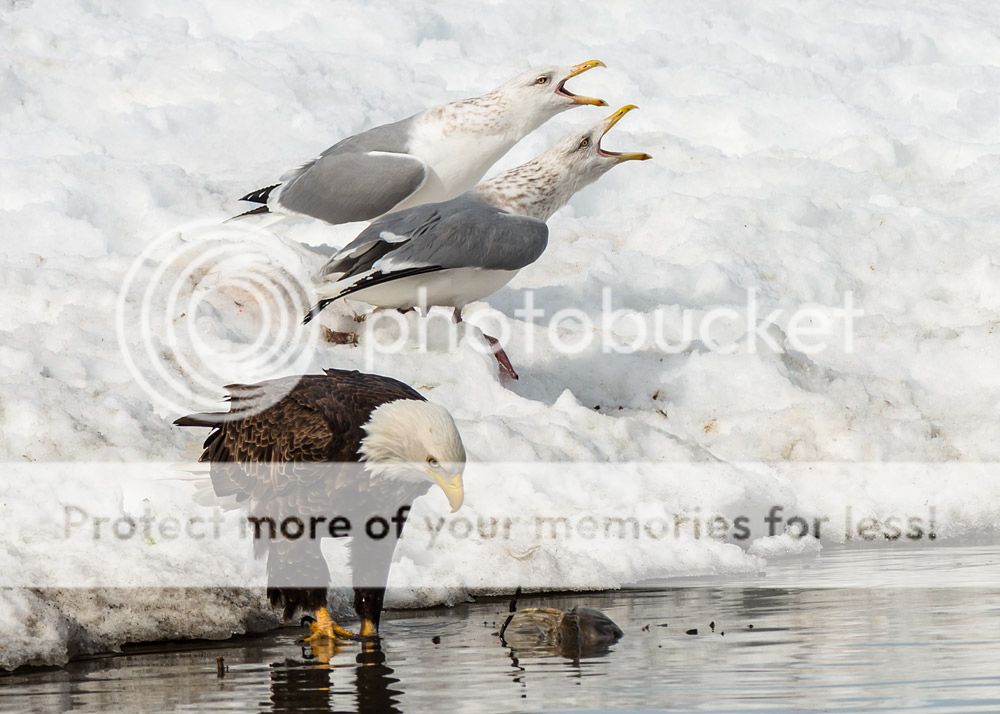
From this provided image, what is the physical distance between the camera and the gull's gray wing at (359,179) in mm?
10852

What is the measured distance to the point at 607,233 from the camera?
42.3ft

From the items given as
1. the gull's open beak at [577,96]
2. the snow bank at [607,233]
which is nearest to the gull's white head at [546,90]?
the gull's open beak at [577,96]

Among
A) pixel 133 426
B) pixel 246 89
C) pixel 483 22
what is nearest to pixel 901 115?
pixel 483 22

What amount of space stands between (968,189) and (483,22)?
5.84m

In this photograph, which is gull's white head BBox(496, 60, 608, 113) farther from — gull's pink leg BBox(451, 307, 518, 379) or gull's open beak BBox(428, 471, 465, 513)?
gull's open beak BBox(428, 471, 465, 513)

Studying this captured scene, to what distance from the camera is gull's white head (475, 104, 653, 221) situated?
1059cm

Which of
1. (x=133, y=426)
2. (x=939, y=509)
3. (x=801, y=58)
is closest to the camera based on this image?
(x=133, y=426)

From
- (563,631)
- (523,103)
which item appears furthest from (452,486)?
(523,103)

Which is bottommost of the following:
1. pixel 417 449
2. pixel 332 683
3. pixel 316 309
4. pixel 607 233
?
pixel 332 683

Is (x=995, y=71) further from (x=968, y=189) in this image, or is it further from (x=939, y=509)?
(x=939, y=509)

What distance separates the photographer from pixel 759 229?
12.9 m

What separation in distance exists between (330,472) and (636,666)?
138 centimetres

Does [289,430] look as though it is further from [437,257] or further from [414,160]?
[414,160]

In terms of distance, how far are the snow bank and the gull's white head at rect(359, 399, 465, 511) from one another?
896mm
